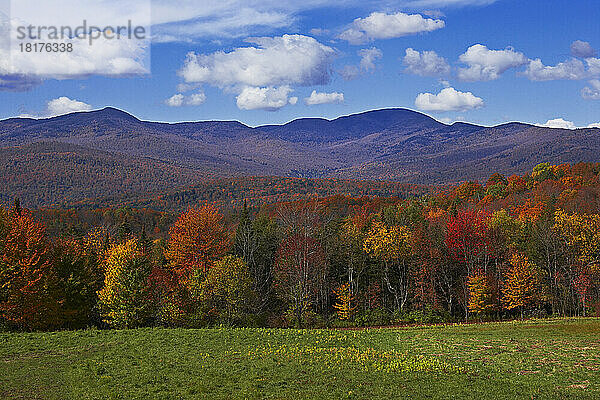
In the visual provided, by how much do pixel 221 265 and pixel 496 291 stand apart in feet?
120

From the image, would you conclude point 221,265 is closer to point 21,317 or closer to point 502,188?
point 21,317

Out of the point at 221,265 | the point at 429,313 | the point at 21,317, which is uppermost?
the point at 221,265

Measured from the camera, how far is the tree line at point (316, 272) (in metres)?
49.8

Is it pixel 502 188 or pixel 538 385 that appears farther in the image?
pixel 502 188

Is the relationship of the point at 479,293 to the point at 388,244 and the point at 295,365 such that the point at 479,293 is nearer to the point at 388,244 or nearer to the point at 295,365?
the point at 388,244

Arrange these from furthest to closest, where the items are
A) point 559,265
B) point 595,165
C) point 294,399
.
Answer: point 595,165, point 559,265, point 294,399

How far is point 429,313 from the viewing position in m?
64.4

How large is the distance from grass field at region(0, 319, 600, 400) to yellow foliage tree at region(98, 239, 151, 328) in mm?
9807

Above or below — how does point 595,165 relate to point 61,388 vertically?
above

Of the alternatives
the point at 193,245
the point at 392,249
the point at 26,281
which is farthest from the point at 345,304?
the point at 26,281

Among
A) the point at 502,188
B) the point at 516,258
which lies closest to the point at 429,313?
the point at 516,258

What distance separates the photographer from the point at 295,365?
2691 cm

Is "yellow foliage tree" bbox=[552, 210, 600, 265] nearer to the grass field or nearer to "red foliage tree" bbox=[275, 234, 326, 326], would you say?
the grass field

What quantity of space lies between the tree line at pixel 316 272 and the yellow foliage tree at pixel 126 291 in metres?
0.11
